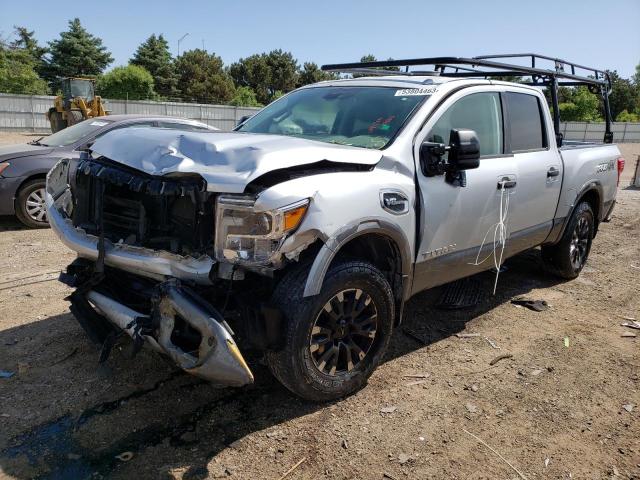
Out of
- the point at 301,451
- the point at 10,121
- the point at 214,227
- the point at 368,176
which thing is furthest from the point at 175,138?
the point at 10,121

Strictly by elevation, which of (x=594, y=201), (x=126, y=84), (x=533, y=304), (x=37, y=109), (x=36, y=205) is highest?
(x=126, y=84)

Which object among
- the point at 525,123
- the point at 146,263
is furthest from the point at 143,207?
the point at 525,123

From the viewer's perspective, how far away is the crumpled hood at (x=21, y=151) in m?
7.39

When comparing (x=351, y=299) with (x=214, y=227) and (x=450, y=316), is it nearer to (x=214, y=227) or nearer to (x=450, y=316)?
(x=214, y=227)

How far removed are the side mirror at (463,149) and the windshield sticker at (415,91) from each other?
50 centimetres

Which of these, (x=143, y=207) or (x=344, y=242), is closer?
(x=344, y=242)

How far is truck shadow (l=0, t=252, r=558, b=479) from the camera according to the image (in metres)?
2.77

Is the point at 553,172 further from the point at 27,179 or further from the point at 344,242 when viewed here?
the point at 27,179

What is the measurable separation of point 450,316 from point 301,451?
2.46 metres

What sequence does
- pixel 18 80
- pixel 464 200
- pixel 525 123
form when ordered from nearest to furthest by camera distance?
pixel 464 200 → pixel 525 123 → pixel 18 80

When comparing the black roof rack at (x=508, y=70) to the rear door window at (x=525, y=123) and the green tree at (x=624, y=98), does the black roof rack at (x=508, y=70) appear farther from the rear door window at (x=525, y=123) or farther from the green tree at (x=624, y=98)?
the green tree at (x=624, y=98)

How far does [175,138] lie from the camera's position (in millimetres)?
3197

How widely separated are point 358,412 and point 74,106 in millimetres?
23158

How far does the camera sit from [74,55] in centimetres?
5566
